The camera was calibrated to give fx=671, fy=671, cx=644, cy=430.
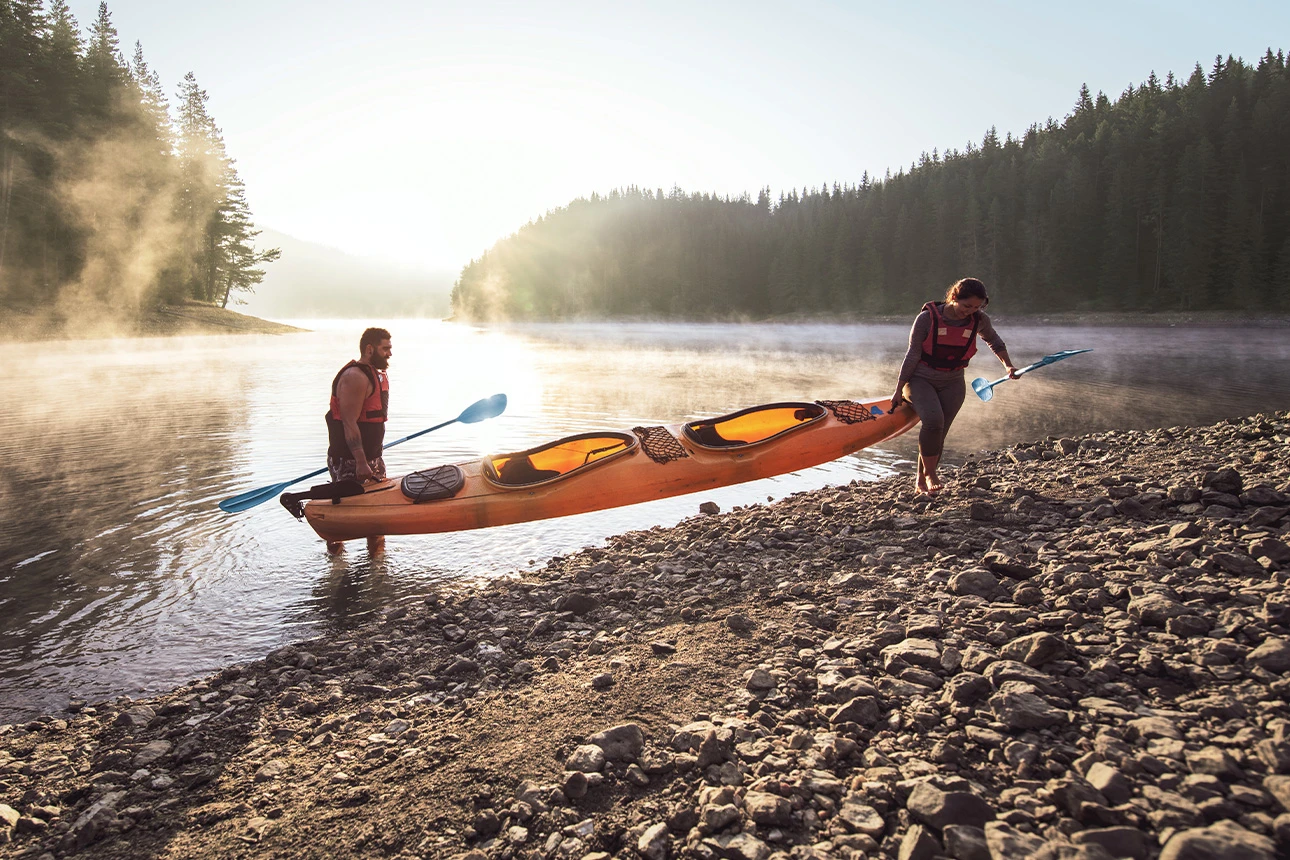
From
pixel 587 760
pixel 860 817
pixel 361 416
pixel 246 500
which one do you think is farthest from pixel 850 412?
pixel 246 500

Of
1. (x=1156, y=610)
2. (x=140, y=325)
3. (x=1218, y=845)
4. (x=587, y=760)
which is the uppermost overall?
(x=140, y=325)

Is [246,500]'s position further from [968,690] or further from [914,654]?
[968,690]

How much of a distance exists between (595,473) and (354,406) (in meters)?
2.27

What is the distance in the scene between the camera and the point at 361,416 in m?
6.32

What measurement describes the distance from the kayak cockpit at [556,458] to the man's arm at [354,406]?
1.13m

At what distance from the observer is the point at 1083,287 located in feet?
176

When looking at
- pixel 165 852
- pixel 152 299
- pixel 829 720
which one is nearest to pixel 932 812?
pixel 829 720

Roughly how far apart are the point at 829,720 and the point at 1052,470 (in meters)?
5.77

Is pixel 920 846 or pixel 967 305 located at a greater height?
pixel 967 305

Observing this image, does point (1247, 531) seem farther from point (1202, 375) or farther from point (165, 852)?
point (1202, 375)

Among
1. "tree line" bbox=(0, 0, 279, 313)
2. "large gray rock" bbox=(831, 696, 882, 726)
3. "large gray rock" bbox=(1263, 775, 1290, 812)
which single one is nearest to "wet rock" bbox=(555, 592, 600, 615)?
"large gray rock" bbox=(831, 696, 882, 726)

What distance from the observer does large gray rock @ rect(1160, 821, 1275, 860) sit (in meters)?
1.67

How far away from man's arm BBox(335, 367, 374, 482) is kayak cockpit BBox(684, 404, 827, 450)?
10.4 feet

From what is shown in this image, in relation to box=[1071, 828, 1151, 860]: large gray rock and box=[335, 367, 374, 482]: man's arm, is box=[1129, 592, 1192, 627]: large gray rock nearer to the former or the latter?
box=[1071, 828, 1151, 860]: large gray rock
